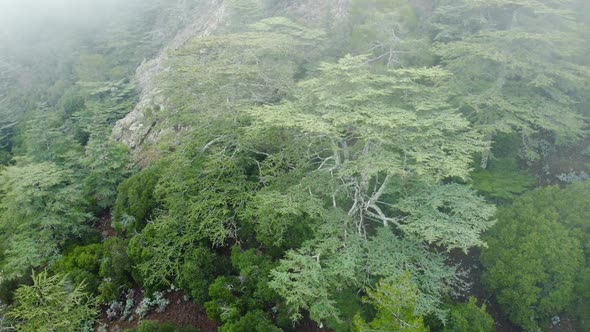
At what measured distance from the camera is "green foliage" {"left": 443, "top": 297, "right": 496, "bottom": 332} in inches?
359

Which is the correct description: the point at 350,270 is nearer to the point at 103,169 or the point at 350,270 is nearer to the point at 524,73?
the point at 524,73

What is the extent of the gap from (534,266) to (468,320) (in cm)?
244

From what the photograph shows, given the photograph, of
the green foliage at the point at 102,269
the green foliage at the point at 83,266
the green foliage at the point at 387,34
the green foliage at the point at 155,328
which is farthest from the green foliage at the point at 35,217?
the green foliage at the point at 387,34

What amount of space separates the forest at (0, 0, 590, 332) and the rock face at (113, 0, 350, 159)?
333 mm

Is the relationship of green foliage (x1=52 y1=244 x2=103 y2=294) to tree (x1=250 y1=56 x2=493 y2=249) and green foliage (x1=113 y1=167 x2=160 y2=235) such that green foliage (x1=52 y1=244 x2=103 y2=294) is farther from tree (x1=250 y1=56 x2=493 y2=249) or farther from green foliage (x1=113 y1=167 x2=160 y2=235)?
tree (x1=250 y1=56 x2=493 y2=249)

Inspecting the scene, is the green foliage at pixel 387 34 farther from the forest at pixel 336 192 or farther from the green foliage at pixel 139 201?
the green foliage at pixel 139 201

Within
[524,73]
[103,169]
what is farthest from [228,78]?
[524,73]

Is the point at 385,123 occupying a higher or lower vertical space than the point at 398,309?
higher

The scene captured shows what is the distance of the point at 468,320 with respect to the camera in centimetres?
937

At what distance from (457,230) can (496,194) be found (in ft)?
15.9

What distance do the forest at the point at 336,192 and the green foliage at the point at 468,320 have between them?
6 cm

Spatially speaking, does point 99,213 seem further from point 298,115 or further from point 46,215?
point 298,115

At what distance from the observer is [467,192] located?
34.3ft

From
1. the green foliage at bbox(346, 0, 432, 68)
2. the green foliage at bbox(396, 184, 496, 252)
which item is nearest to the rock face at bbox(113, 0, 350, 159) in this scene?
the green foliage at bbox(346, 0, 432, 68)
